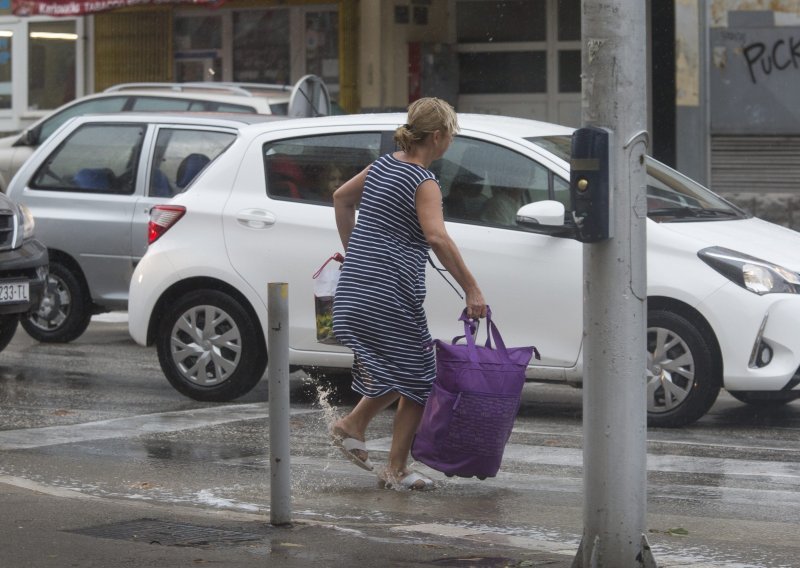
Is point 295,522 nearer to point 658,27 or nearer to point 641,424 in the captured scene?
point 641,424

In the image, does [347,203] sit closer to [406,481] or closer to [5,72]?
[406,481]

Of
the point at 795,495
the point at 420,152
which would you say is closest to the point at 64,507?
the point at 420,152

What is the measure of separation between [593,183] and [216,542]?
1939 millimetres

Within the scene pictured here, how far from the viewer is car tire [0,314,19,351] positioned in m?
11.6

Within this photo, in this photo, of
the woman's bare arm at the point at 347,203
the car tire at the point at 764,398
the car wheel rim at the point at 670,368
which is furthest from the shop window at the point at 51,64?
the woman's bare arm at the point at 347,203

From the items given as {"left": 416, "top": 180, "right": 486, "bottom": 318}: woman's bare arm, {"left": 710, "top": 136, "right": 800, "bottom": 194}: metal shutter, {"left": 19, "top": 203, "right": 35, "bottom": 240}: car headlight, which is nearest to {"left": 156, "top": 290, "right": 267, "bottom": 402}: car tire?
{"left": 19, "top": 203, "right": 35, "bottom": 240}: car headlight

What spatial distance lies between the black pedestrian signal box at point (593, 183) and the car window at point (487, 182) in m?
4.10

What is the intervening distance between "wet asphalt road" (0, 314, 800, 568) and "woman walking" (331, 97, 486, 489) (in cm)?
44

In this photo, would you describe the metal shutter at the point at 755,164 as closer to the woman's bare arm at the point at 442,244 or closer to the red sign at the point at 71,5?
the red sign at the point at 71,5

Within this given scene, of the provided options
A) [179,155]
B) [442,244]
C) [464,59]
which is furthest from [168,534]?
[464,59]

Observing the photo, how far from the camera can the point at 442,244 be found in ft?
23.1

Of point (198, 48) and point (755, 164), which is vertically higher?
point (198, 48)

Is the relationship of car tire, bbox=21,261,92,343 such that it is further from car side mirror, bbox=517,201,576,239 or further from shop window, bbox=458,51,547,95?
shop window, bbox=458,51,547,95

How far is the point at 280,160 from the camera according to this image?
10133 mm
